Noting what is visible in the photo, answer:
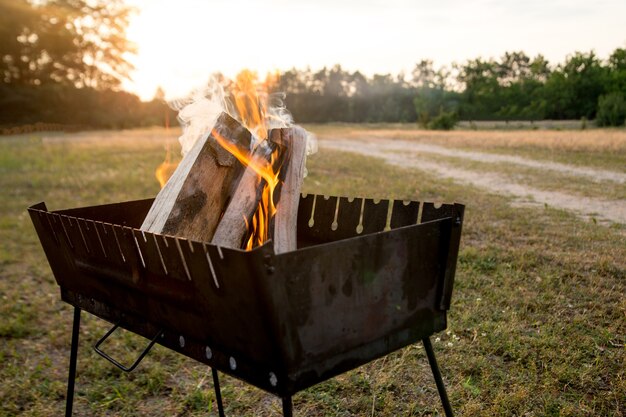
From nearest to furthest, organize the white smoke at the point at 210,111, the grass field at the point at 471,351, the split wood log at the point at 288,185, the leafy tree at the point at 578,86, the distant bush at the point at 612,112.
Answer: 1. the split wood log at the point at 288,185
2. the white smoke at the point at 210,111
3. the grass field at the point at 471,351
4. the distant bush at the point at 612,112
5. the leafy tree at the point at 578,86

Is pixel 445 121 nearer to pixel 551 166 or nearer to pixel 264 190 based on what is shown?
pixel 551 166

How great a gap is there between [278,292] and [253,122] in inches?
48.3

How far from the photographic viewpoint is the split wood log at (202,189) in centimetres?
197

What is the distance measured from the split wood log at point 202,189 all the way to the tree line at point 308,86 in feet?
2.66

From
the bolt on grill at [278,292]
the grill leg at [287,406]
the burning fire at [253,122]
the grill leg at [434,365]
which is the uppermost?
the burning fire at [253,122]

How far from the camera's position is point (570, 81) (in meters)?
49.5

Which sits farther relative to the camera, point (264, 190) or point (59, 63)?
point (59, 63)

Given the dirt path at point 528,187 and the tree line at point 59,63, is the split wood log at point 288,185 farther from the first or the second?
the tree line at point 59,63

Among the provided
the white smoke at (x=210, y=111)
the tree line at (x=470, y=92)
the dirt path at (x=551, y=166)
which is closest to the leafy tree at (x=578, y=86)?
the tree line at (x=470, y=92)

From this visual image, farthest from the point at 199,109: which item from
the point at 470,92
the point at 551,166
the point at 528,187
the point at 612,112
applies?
the point at 470,92

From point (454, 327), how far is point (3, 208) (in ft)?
26.9

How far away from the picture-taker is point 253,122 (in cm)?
236

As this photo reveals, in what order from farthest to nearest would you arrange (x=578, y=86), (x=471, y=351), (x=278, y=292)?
(x=578, y=86)
(x=471, y=351)
(x=278, y=292)

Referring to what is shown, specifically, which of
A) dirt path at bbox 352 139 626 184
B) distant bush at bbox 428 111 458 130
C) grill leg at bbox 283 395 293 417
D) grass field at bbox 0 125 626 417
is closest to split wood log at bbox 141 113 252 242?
grill leg at bbox 283 395 293 417
